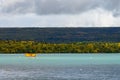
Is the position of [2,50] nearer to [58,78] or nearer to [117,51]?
[117,51]

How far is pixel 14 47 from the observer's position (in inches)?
7785

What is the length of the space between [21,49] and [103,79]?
4939 inches

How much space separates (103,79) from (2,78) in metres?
13.6

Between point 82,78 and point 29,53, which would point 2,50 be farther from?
point 82,78

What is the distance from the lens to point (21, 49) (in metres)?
199

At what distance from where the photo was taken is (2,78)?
3004 inches

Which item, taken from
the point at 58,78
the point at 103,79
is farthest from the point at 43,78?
the point at 103,79

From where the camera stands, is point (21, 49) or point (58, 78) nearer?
point (58, 78)

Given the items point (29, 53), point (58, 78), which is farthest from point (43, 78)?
point (29, 53)

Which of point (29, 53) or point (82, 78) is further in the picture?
point (29, 53)

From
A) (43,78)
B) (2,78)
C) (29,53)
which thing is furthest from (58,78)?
(29,53)

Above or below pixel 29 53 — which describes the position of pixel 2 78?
above

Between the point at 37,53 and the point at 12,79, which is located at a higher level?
the point at 12,79

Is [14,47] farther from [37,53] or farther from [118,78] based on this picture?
[118,78]
